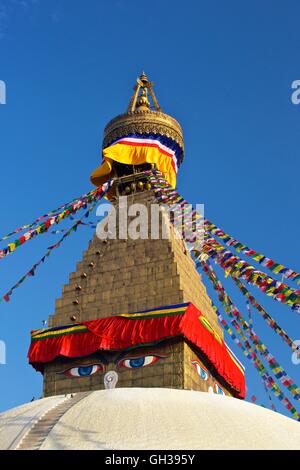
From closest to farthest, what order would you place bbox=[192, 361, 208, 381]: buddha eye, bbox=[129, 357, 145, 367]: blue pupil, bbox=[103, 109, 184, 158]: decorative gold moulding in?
bbox=[129, 357, 145, 367]: blue pupil < bbox=[192, 361, 208, 381]: buddha eye < bbox=[103, 109, 184, 158]: decorative gold moulding

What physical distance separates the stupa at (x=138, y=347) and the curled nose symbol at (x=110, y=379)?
0.08 ft

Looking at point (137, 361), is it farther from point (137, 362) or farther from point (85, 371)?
point (85, 371)

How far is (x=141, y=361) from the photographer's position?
535 inches

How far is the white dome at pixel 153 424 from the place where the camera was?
8.13 metres

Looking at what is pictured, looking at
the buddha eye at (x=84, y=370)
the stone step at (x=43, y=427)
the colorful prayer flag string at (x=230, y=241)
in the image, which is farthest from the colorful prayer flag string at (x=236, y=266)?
the stone step at (x=43, y=427)

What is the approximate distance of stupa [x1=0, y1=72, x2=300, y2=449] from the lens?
8586mm

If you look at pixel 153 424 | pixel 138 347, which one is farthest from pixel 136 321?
pixel 153 424

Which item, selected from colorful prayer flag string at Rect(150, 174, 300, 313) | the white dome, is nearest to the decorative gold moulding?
colorful prayer flag string at Rect(150, 174, 300, 313)

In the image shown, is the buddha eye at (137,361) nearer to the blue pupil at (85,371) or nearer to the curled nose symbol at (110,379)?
the curled nose symbol at (110,379)

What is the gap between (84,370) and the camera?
14000 millimetres
